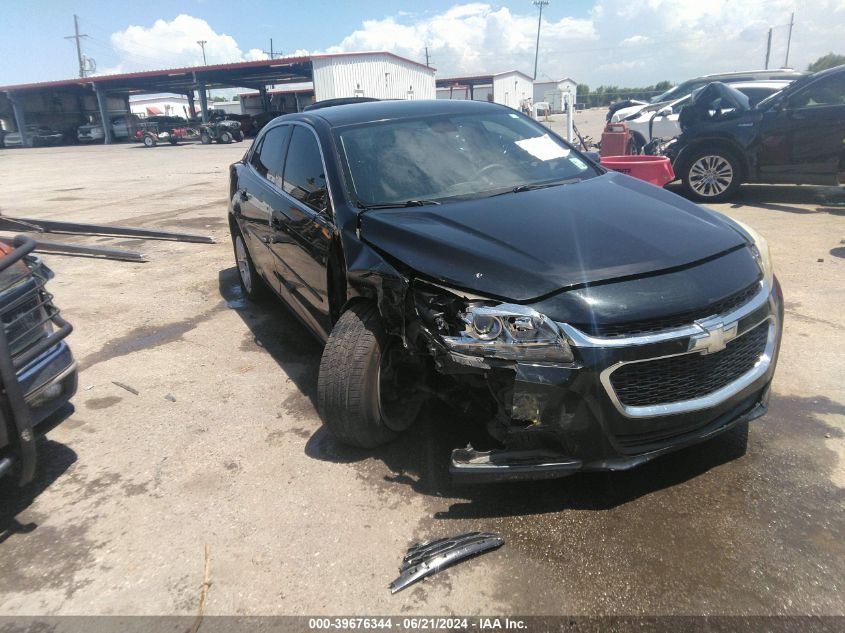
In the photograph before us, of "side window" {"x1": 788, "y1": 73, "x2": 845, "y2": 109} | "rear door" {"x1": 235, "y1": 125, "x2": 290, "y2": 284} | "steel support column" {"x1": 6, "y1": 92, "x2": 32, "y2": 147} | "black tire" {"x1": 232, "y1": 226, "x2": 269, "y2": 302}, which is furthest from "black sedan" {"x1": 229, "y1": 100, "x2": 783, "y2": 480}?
"steel support column" {"x1": 6, "y1": 92, "x2": 32, "y2": 147}

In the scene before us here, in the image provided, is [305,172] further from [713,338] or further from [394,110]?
[713,338]

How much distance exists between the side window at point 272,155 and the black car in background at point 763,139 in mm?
6625

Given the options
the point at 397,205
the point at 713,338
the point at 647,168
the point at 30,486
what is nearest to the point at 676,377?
the point at 713,338

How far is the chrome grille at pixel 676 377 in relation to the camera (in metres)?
2.29

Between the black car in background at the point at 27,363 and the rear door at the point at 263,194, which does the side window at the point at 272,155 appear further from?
the black car in background at the point at 27,363

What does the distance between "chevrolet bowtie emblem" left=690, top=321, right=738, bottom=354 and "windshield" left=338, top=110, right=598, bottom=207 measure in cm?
145

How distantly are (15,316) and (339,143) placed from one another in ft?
6.37

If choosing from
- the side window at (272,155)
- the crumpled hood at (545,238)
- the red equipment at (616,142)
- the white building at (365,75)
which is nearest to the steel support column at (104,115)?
the white building at (365,75)

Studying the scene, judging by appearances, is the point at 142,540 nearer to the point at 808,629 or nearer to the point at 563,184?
the point at 808,629

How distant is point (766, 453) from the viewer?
9.75 ft

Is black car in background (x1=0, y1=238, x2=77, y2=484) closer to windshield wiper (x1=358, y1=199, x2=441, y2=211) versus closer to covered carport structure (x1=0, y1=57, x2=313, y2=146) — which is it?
windshield wiper (x1=358, y1=199, x2=441, y2=211)

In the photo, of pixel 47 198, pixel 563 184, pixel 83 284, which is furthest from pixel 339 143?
pixel 47 198

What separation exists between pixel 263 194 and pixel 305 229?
124 cm

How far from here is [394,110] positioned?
4055 millimetres
